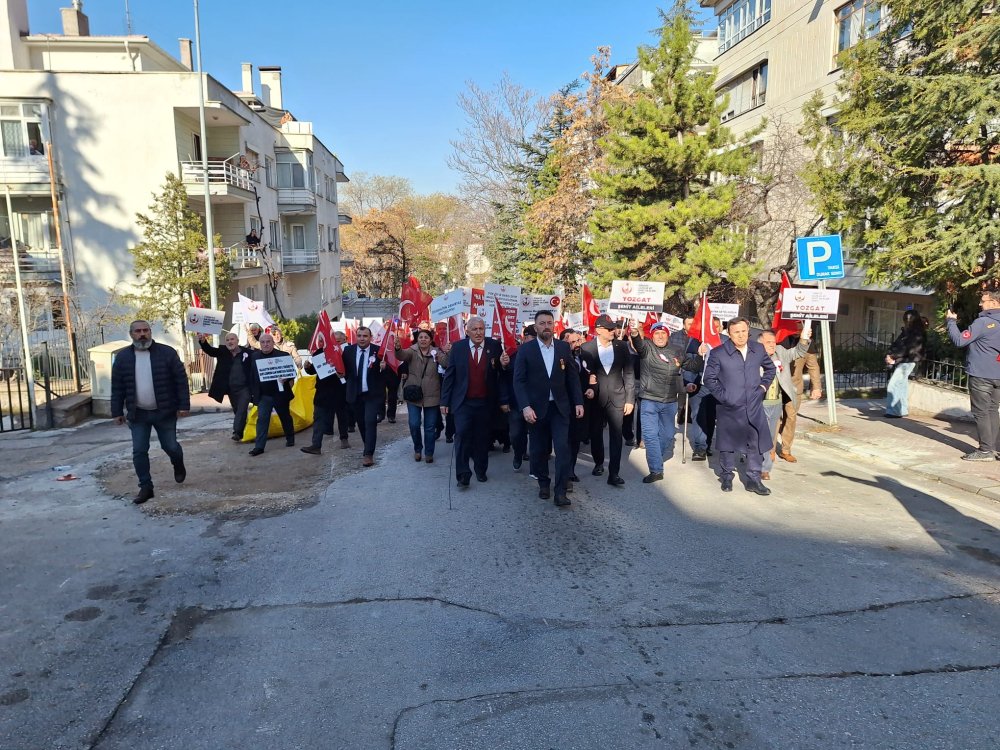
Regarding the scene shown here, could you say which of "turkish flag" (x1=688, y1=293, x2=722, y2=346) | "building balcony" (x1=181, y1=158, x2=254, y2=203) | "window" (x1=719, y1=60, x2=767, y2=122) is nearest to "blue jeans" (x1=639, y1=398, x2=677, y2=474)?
"turkish flag" (x1=688, y1=293, x2=722, y2=346)

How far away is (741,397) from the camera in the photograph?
733cm

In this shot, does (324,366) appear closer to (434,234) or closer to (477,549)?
(477,549)

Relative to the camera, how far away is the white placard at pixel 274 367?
31.1 feet

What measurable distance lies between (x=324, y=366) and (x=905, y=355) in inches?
368

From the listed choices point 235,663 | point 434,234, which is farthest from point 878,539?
point 434,234

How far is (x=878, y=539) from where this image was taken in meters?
5.91

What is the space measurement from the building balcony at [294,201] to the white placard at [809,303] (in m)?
29.1

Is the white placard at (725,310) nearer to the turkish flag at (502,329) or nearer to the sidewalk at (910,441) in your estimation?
the sidewalk at (910,441)

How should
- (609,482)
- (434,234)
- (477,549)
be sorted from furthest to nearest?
(434,234) → (609,482) → (477,549)

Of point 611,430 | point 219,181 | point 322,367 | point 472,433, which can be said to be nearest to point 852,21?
point 611,430

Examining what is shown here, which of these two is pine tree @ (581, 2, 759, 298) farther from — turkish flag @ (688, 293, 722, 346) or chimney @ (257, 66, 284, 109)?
Result: chimney @ (257, 66, 284, 109)

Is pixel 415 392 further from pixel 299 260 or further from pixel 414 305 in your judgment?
Answer: pixel 299 260

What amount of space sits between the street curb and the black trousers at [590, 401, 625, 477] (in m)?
3.65

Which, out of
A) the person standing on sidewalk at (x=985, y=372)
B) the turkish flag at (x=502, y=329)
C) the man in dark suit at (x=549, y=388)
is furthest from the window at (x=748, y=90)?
the man in dark suit at (x=549, y=388)
